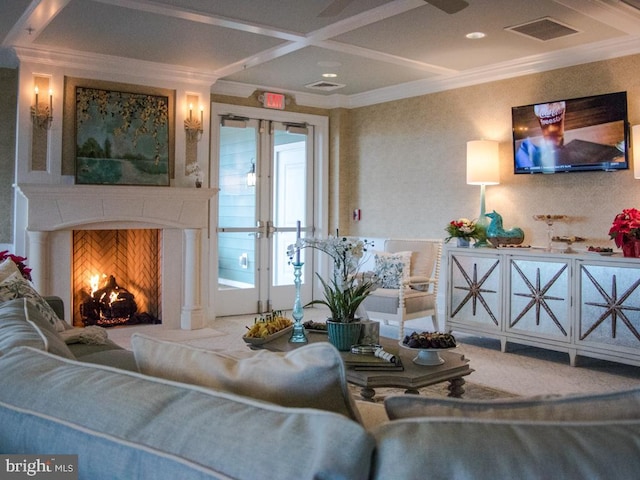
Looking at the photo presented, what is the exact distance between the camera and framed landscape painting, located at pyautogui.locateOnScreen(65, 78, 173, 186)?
18.2 ft

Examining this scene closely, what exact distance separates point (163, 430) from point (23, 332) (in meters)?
0.78

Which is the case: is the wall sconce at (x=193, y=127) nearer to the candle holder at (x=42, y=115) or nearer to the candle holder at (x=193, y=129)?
the candle holder at (x=193, y=129)

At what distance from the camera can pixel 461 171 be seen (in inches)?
243

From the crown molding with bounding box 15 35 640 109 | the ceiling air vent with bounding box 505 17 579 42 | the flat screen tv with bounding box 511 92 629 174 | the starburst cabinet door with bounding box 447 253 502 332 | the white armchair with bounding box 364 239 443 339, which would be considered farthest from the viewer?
the white armchair with bounding box 364 239 443 339

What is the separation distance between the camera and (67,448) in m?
1.04

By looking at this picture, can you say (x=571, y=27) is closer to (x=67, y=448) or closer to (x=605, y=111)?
(x=605, y=111)

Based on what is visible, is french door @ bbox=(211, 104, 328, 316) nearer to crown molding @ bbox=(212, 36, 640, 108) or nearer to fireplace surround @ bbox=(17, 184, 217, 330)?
crown molding @ bbox=(212, 36, 640, 108)

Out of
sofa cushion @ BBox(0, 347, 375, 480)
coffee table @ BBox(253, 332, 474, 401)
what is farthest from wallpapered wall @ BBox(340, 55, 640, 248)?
sofa cushion @ BBox(0, 347, 375, 480)

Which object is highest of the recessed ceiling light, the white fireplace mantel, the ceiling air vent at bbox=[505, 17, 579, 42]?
the recessed ceiling light

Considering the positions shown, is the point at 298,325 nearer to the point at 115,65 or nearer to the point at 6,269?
the point at 6,269

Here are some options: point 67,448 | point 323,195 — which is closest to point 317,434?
point 67,448

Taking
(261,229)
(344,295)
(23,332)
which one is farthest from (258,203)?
(23,332)

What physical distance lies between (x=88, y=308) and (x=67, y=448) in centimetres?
511

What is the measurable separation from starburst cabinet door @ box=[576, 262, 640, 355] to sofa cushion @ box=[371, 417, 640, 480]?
3840mm
